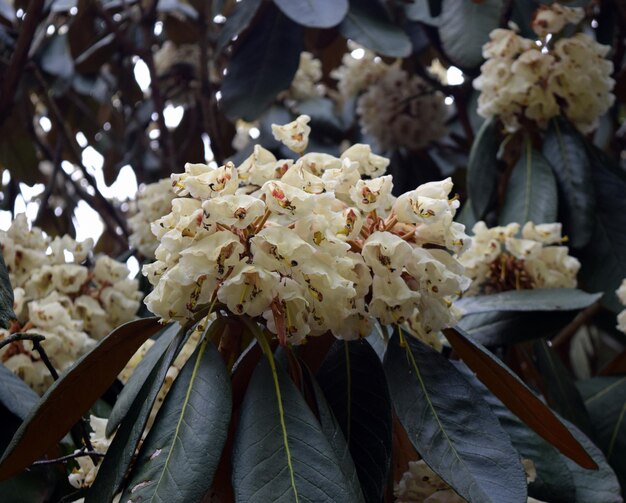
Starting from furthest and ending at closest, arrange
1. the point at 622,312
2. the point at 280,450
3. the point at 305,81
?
the point at 305,81 < the point at 622,312 < the point at 280,450

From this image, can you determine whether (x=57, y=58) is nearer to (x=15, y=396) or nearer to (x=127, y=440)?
(x=15, y=396)

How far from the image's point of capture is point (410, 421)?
894 millimetres

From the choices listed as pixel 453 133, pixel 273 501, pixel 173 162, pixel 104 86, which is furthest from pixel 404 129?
pixel 273 501

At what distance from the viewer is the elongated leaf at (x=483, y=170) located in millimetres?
1729

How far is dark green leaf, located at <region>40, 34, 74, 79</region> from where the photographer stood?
2229 mm

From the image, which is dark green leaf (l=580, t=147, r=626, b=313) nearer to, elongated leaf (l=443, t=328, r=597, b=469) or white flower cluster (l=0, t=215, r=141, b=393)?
elongated leaf (l=443, t=328, r=597, b=469)

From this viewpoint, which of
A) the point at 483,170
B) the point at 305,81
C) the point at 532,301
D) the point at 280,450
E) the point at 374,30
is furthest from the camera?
the point at 305,81

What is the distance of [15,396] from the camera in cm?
104

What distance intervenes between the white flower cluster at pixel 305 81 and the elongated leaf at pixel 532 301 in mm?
1405

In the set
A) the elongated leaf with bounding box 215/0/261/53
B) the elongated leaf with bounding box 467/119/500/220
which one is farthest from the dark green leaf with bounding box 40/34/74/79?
the elongated leaf with bounding box 467/119/500/220

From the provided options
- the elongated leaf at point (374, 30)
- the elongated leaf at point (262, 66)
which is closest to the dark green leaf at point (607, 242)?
the elongated leaf at point (374, 30)

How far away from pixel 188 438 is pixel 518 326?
71 cm

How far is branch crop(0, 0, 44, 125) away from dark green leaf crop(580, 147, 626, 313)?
1.22 meters

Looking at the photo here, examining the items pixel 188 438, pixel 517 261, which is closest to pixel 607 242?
pixel 517 261
